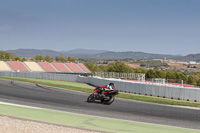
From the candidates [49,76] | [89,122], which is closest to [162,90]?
[89,122]

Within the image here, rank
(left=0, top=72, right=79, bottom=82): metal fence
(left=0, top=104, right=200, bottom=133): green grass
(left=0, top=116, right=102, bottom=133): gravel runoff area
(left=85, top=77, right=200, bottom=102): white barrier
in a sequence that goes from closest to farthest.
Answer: (left=0, top=116, right=102, bottom=133): gravel runoff area → (left=0, top=104, right=200, bottom=133): green grass → (left=85, top=77, right=200, bottom=102): white barrier → (left=0, top=72, right=79, bottom=82): metal fence

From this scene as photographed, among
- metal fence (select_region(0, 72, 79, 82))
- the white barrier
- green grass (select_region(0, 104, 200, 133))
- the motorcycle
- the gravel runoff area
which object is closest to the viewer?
the gravel runoff area

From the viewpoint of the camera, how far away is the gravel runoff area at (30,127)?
30.5 ft

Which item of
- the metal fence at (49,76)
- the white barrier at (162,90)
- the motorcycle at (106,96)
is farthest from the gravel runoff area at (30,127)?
the metal fence at (49,76)

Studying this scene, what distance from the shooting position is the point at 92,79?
135 feet

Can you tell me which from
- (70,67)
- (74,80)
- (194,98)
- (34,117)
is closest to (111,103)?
(34,117)

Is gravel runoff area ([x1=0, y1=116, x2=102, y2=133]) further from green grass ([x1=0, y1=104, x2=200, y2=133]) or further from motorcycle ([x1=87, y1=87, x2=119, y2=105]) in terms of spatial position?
motorcycle ([x1=87, y1=87, x2=119, y2=105])

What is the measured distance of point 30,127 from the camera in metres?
9.74

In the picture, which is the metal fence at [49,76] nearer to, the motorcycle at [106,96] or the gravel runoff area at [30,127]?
the motorcycle at [106,96]

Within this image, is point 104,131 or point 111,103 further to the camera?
point 111,103

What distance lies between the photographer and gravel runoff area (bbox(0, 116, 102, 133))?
9.29 m

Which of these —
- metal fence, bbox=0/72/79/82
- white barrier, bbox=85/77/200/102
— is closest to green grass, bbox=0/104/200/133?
white barrier, bbox=85/77/200/102

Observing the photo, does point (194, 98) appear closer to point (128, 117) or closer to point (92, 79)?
point (128, 117)

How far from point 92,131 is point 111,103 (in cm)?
808
